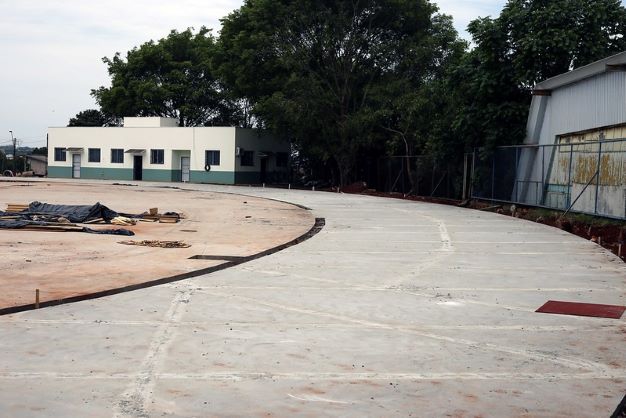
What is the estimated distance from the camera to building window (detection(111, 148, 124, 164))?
69.3 meters

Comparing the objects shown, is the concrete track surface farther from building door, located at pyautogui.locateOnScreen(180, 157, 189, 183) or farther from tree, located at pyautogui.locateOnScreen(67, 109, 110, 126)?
tree, located at pyautogui.locateOnScreen(67, 109, 110, 126)

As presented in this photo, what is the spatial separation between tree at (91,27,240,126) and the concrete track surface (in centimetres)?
6608

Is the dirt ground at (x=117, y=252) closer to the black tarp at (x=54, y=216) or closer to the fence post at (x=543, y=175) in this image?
the black tarp at (x=54, y=216)

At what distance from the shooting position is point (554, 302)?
1057 cm

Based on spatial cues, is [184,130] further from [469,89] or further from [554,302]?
[554,302]

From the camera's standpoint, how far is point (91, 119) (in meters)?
94.5

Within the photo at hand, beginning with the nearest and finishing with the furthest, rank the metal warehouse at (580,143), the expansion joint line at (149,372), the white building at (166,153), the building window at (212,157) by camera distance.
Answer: the expansion joint line at (149,372) < the metal warehouse at (580,143) < the white building at (166,153) < the building window at (212,157)

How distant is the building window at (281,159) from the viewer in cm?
6888

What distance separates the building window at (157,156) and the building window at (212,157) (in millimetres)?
4689

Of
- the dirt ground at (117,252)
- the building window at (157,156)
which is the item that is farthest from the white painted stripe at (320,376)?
the building window at (157,156)

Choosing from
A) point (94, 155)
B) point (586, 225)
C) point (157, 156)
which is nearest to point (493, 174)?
point (586, 225)

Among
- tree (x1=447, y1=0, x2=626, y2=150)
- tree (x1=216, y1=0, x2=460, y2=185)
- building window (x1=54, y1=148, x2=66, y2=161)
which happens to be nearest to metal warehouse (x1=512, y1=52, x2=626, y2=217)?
tree (x1=447, y1=0, x2=626, y2=150)

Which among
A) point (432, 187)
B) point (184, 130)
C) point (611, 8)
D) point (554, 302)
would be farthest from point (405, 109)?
point (554, 302)

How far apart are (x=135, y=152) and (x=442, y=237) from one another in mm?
52764
